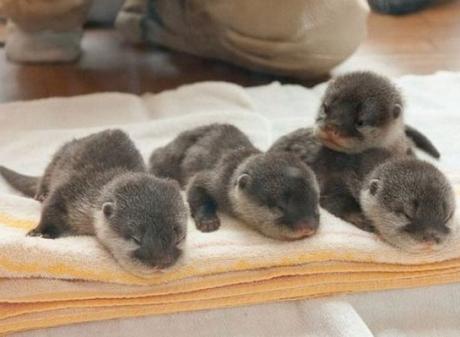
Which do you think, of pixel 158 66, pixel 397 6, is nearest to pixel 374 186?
pixel 158 66

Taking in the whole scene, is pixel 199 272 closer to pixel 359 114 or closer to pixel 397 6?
pixel 359 114

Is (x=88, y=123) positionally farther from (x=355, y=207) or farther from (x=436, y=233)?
(x=436, y=233)

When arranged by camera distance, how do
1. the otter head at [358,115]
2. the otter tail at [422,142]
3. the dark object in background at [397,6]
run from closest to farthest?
the otter head at [358,115] → the otter tail at [422,142] → the dark object in background at [397,6]

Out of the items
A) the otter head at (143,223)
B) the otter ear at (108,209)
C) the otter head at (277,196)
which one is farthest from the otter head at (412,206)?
the otter ear at (108,209)

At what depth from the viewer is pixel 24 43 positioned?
144 inches

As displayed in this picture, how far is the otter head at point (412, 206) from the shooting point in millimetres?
1731

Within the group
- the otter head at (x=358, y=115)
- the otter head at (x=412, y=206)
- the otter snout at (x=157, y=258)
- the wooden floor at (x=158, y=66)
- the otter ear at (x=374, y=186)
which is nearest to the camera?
the otter snout at (x=157, y=258)

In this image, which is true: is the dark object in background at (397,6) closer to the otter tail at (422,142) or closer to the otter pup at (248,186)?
the otter tail at (422,142)

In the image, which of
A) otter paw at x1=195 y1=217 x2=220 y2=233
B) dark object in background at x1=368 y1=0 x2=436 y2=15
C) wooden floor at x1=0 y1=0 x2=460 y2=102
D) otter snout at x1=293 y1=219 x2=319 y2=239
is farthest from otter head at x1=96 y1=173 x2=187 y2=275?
dark object in background at x1=368 y1=0 x2=436 y2=15

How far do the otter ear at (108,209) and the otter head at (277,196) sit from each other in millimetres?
338

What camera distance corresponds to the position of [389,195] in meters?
1.79

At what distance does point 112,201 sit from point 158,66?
2001mm

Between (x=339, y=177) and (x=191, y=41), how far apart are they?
1.85m

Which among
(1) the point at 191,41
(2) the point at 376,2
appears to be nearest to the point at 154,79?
(1) the point at 191,41
